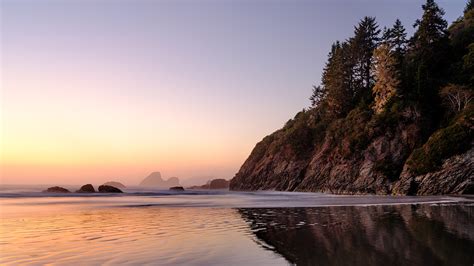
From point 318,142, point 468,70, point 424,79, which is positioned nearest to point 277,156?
point 318,142

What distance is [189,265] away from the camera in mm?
8016

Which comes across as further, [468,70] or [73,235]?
[468,70]

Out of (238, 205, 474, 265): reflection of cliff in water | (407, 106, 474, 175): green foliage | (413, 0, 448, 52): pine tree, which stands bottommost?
(238, 205, 474, 265): reflection of cliff in water

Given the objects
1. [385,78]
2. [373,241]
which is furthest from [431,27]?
[373,241]

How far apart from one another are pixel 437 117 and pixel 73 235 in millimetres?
57624

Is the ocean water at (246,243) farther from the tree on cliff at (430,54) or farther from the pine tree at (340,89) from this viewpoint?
the pine tree at (340,89)

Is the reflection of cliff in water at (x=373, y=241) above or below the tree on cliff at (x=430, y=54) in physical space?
Result: below

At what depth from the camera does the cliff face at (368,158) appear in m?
41.8

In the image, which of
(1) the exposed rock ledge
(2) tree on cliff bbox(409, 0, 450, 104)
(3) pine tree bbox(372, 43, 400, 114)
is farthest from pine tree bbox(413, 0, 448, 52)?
(1) the exposed rock ledge

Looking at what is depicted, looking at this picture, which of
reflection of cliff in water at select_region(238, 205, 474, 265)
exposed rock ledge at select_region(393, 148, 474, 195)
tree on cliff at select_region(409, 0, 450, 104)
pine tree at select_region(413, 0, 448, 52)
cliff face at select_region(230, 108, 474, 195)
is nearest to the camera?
reflection of cliff in water at select_region(238, 205, 474, 265)

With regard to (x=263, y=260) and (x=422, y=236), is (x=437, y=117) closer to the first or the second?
(x=422, y=236)

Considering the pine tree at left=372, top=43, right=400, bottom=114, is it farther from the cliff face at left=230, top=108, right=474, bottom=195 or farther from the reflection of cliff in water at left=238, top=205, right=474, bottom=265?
the reflection of cliff in water at left=238, top=205, right=474, bottom=265

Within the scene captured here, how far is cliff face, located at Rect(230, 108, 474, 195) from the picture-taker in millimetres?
41844

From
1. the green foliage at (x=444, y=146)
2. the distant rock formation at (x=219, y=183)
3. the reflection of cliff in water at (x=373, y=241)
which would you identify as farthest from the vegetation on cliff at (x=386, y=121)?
the distant rock formation at (x=219, y=183)
